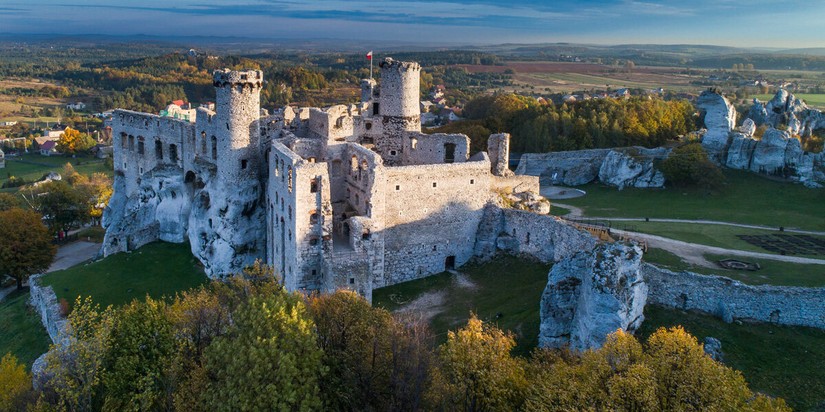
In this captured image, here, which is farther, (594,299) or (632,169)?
(632,169)

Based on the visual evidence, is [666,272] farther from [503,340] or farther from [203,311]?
[203,311]

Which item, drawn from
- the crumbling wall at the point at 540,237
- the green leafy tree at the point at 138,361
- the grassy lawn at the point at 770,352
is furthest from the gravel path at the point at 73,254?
the grassy lawn at the point at 770,352

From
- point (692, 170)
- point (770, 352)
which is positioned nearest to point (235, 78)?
point (770, 352)

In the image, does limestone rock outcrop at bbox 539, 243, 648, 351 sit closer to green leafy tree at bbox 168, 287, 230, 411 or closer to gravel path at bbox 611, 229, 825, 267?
gravel path at bbox 611, 229, 825, 267

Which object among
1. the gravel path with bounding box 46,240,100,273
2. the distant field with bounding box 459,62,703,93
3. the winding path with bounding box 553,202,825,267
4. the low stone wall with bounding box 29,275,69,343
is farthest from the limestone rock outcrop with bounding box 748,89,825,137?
the distant field with bounding box 459,62,703,93

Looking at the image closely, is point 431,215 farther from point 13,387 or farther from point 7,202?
point 7,202

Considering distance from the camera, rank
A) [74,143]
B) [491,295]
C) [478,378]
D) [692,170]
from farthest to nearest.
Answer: [74,143] → [692,170] → [491,295] → [478,378]

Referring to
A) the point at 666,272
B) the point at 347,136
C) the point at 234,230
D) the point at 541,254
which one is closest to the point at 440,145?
the point at 347,136

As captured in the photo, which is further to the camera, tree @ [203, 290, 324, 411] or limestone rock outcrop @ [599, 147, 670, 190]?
limestone rock outcrop @ [599, 147, 670, 190]
